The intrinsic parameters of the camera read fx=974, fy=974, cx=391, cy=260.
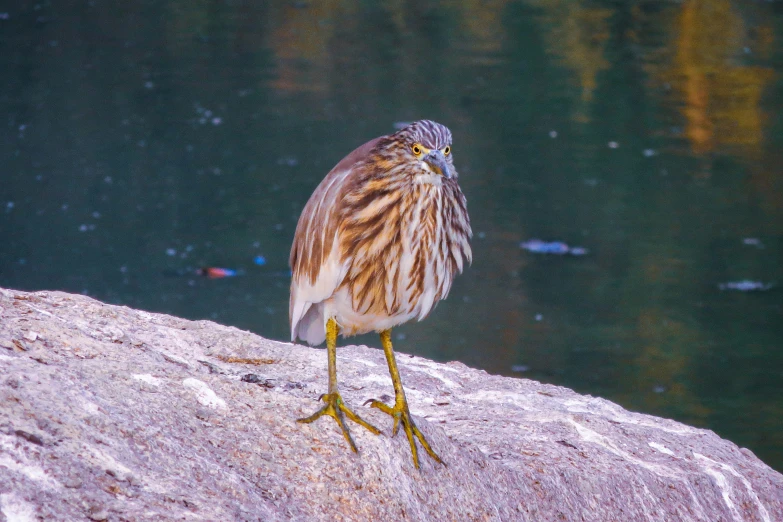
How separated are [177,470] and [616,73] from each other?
366 inches

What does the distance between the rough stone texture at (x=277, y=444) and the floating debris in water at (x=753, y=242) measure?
4.14m

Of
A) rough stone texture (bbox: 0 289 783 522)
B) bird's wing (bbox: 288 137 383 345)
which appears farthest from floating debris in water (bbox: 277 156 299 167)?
bird's wing (bbox: 288 137 383 345)

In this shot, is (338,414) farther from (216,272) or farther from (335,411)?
(216,272)

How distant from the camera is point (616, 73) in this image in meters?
10.4

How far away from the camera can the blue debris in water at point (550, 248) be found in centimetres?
675

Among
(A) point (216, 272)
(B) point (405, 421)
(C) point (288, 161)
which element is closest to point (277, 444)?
(B) point (405, 421)

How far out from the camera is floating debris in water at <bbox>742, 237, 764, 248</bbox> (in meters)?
6.99

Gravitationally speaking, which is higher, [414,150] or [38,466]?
[414,150]

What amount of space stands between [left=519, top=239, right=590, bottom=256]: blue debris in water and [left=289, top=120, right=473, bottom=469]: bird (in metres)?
4.48

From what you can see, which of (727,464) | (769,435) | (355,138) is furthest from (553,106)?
(727,464)

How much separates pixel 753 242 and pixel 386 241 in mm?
5527

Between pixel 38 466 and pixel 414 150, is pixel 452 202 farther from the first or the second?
pixel 38 466

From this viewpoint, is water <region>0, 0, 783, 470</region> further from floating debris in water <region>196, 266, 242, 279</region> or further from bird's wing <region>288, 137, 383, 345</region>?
bird's wing <region>288, 137, 383, 345</region>

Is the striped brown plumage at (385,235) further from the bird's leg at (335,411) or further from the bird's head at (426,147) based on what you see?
the bird's leg at (335,411)
